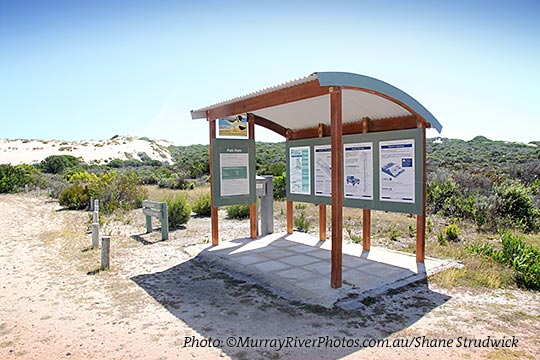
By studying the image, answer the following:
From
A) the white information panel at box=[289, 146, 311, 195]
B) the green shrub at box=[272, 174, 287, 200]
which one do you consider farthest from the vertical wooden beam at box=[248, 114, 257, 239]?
the green shrub at box=[272, 174, 287, 200]

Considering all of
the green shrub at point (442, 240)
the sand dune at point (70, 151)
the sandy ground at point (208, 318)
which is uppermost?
the sand dune at point (70, 151)

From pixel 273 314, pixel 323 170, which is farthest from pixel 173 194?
pixel 273 314

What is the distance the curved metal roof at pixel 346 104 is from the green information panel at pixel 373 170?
0.43 meters

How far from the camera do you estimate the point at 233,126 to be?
891cm

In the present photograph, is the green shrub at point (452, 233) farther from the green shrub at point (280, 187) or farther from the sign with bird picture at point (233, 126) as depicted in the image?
the green shrub at point (280, 187)

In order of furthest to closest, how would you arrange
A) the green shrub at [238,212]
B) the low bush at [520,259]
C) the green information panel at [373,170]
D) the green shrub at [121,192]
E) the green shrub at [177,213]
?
the green shrub at [121,192], the green shrub at [238,212], the green shrub at [177,213], the green information panel at [373,170], the low bush at [520,259]

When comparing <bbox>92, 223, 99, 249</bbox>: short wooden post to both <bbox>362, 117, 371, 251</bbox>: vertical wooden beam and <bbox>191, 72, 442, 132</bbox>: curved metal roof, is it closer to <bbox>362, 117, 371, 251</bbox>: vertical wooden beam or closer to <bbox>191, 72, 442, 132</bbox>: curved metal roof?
<bbox>191, 72, 442, 132</bbox>: curved metal roof

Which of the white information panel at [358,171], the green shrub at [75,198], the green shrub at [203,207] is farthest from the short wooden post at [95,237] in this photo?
the green shrub at [75,198]

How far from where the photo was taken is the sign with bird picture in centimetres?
880

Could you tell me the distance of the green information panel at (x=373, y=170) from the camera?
6.89m

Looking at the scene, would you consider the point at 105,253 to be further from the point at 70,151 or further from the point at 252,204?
the point at 70,151

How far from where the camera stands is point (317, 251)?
8.12m

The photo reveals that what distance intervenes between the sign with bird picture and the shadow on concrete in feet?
11.9

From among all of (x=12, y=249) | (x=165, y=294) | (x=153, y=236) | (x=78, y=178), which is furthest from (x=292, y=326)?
(x=78, y=178)
